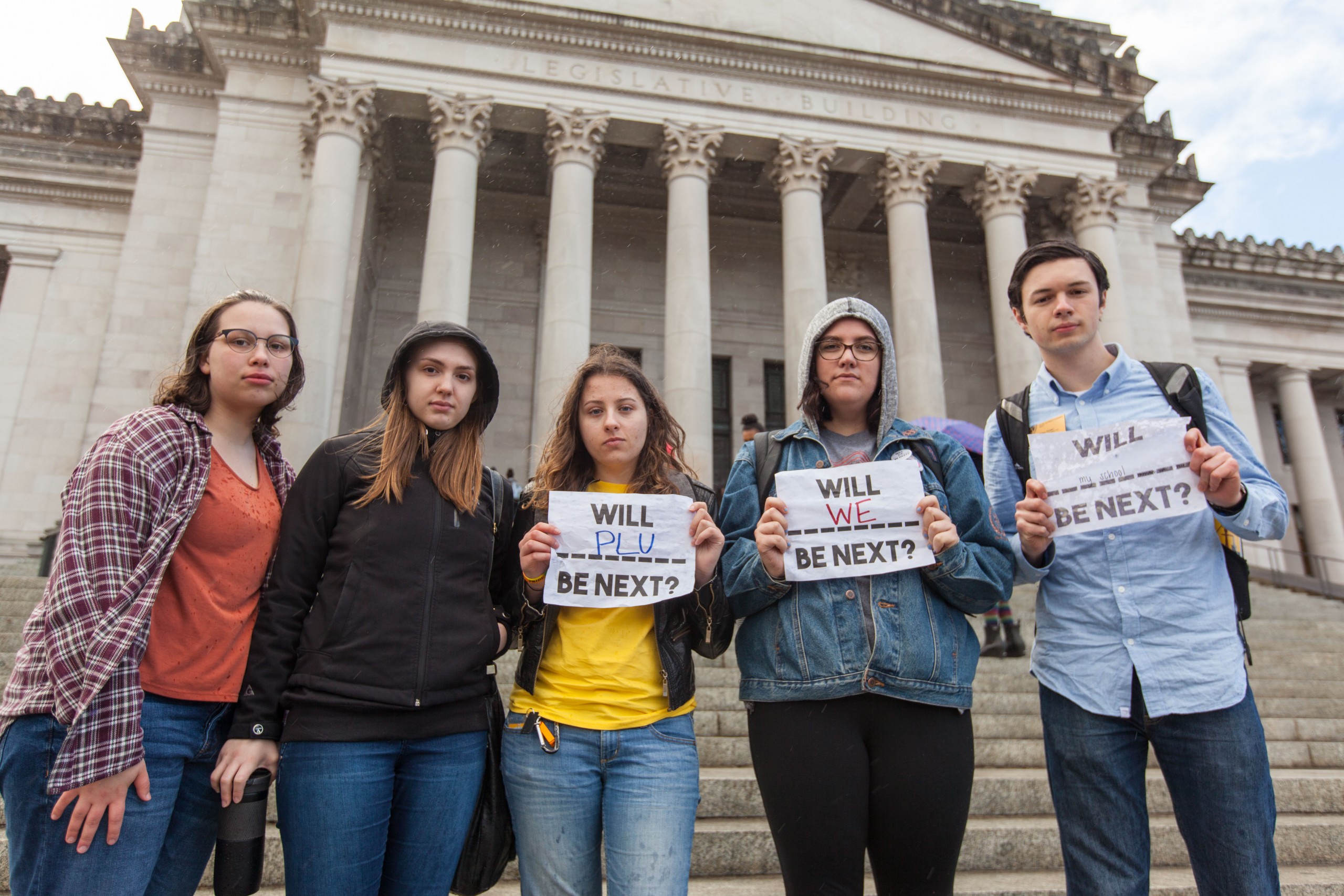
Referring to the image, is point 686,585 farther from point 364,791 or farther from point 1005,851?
point 1005,851

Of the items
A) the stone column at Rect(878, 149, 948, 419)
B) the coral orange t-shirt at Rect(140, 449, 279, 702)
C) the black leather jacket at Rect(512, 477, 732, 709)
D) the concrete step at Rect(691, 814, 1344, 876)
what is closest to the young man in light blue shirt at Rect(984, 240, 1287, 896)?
the black leather jacket at Rect(512, 477, 732, 709)

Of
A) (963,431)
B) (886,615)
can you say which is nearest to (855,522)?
(886,615)

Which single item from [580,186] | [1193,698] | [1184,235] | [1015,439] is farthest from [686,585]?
[1184,235]

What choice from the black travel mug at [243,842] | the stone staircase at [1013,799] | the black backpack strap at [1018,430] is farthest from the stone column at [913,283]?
the black travel mug at [243,842]

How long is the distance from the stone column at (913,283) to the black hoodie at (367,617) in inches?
591

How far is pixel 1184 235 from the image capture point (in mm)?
25484

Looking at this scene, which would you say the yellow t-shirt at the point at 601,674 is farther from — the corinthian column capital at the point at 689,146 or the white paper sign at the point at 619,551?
the corinthian column capital at the point at 689,146

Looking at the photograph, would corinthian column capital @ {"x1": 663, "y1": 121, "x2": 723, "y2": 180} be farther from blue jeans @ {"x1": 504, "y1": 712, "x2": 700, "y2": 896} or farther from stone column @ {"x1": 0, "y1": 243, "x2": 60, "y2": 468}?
blue jeans @ {"x1": 504, "y1": 712, "x2": 700, "y2": 896}

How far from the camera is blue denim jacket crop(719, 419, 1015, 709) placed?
112 inches

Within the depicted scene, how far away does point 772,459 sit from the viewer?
3.40 m

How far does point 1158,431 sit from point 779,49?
17978 millimetres

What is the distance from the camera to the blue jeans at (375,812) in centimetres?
262

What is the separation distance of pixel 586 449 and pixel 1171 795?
2.75 m

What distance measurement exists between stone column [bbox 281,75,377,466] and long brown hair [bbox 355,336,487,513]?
12222mm
